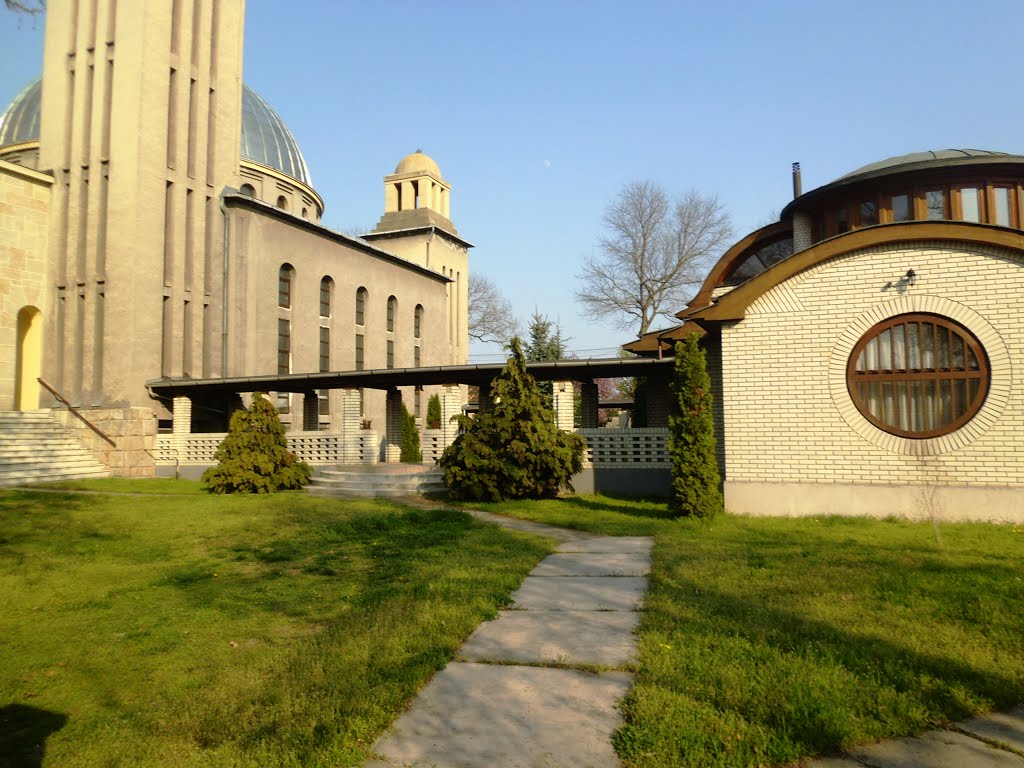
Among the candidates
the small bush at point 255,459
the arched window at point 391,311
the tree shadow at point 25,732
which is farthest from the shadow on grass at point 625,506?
the arched window at point 391,311

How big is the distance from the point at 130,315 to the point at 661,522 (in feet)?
60.8

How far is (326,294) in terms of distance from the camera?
3036 cm

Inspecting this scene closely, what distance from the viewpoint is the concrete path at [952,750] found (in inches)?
126

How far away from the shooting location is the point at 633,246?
38.4 metres

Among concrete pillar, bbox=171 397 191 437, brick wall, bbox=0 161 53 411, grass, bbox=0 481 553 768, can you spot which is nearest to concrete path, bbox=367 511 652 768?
grass, bbox=0 481 553 768

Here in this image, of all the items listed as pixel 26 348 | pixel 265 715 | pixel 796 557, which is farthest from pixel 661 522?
pixel 26 348

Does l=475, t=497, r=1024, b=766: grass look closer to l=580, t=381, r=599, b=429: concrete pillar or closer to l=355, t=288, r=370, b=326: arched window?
l=580, t=381, r=599, b=429: concrete pillar

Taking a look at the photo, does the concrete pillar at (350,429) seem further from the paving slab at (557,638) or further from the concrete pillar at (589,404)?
the paving slab at (557,638)

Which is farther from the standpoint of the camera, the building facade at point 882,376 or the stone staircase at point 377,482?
the stone staircase at point 377,482

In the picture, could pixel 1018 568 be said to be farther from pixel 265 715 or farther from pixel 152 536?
pixel 152 536

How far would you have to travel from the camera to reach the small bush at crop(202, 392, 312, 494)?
15.9 meters

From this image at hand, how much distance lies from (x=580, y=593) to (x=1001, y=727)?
3.41 m

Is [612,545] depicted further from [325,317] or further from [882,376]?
[325,317]

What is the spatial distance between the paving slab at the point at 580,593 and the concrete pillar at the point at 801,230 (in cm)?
1259
